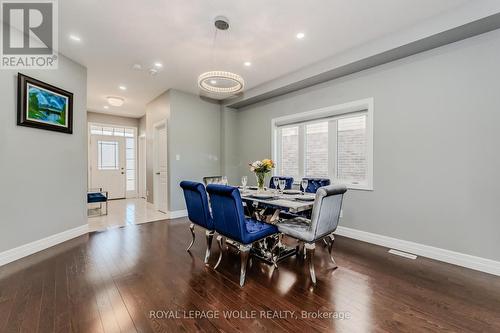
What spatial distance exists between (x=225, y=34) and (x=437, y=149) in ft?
10.2

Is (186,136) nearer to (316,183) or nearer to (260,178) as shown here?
(260,178)

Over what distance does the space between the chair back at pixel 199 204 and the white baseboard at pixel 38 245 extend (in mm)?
2175

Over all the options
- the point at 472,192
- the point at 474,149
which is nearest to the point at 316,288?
the point at 472,192

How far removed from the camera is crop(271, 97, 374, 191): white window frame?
133 inches

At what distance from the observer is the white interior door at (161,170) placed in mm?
5192

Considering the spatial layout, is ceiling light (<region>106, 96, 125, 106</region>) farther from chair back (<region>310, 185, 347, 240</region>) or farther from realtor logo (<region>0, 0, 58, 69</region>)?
chair back (<region>310, 185, 347, 240</region>)

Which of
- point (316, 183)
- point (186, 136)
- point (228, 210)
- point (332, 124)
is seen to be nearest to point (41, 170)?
point (186, 136)

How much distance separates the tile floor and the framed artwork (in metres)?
1.84

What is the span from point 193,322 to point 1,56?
3700mm

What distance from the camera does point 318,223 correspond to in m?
2.15

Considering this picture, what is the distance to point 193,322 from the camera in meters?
1.63

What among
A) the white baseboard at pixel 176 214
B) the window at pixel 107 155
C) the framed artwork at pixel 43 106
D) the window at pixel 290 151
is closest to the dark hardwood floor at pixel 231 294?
the framed artwork at pixel 43 106

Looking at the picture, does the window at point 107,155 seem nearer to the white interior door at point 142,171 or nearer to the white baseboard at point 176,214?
the white interior door at point 142,171

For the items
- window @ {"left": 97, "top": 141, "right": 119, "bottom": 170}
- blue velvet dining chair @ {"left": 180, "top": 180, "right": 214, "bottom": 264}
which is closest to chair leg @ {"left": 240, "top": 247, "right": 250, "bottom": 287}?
blue velvet dining chair @ {"left": 180, "top": 180, "right": 214, "bottom": 264}
